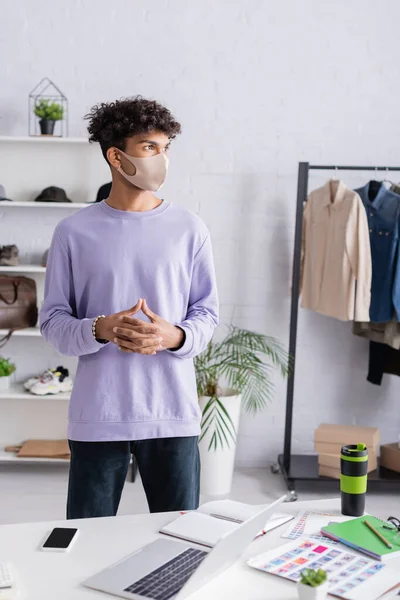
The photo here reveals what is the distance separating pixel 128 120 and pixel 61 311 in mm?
498

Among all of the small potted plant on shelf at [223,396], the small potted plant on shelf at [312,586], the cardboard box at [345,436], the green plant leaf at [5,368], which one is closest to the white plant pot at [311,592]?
the small potted plant on shelf at [312,586]

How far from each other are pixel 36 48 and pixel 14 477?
2189 millimetres

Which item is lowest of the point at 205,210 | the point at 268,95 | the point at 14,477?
the point at 14,477

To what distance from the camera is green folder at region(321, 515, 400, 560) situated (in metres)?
1.42

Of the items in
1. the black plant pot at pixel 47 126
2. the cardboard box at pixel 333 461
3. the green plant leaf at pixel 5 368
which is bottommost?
the cardboard box at pixel 333 461

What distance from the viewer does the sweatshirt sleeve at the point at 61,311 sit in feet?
6.01

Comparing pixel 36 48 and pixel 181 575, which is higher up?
pixel 36 48

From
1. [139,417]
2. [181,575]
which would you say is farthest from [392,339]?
[181,575]

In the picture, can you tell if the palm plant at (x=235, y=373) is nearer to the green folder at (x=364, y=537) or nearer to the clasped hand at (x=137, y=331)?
the clasped hand at (x=137, y=331)

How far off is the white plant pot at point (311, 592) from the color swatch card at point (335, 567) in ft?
0.21

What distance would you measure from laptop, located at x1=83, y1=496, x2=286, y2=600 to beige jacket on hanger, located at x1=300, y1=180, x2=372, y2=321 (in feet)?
7.71

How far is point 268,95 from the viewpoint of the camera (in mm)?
4004

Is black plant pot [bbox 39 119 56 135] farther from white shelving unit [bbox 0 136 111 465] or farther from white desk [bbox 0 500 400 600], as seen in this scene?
white desk [bbox 0 500 400 600]

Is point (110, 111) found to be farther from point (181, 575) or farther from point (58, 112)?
point (58, 112)
